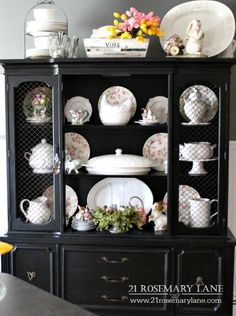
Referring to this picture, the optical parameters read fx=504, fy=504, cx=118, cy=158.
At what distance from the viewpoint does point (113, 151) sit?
3352 millimetres

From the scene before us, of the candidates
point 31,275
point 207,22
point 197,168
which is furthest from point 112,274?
point 207,22

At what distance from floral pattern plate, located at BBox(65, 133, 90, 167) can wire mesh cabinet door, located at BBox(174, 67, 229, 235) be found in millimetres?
638

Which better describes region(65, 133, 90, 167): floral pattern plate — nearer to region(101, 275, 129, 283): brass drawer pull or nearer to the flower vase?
the flower vase

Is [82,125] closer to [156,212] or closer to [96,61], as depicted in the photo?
[96,61]

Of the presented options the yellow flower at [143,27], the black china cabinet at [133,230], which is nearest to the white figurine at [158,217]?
the black china cabinet at [133,230]

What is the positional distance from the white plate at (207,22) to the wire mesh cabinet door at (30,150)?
0.87 meters

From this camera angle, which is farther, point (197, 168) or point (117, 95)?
point (117, 95)

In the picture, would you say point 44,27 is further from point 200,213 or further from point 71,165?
point 200,213

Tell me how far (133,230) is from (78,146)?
67 centimetres

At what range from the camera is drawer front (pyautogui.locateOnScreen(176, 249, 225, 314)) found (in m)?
3.02

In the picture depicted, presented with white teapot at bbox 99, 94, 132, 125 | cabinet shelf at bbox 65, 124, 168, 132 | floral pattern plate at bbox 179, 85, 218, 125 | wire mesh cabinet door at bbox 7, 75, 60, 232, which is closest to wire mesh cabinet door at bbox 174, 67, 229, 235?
floral pattern plate at bbox 179, 85, 218, 125

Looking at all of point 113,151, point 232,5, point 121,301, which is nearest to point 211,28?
point 232,5

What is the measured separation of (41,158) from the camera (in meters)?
3.13

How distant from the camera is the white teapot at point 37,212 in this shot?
314cm
